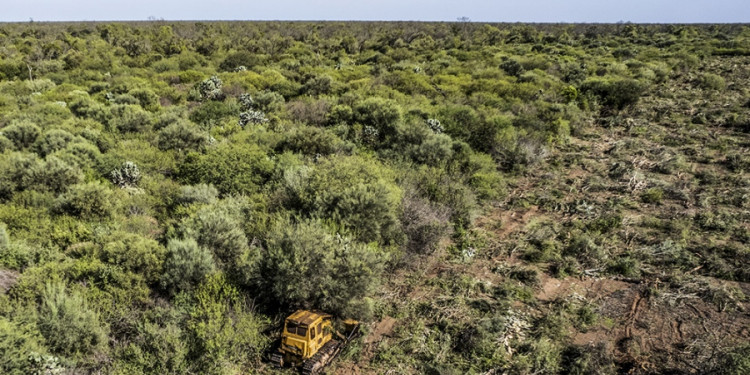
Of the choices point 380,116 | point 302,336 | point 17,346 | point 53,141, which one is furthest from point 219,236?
point 380,116

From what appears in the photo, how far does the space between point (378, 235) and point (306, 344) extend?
18.3ft

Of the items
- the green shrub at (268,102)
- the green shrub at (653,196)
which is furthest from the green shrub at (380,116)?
the green shrub at (653,196)

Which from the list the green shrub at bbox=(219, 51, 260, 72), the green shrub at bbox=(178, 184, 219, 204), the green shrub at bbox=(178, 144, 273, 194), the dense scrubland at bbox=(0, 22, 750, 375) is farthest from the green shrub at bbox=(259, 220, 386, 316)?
the green shrub at bbox=(219, 51, 260, 72)

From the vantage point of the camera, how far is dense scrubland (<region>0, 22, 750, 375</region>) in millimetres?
11086

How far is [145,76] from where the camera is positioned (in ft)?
146

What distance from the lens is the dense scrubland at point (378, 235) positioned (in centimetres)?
1109

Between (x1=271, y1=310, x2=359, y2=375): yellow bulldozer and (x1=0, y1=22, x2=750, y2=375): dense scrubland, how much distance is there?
1.82 ft

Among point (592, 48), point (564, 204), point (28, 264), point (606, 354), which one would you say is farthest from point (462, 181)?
point (592, 48)

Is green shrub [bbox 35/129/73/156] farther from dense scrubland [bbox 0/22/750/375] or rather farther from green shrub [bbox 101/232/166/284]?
green shrub [bbox 101/232/166/284]

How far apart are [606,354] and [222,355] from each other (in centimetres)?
1039

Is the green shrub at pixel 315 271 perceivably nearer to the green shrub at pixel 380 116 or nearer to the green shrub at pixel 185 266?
the green shrub at pixel 185 266

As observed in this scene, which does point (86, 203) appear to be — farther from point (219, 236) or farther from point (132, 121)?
point (132, 121)

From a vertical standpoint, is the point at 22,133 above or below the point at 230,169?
above

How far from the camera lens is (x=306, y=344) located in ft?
34.9
